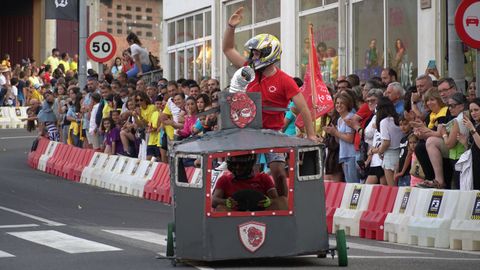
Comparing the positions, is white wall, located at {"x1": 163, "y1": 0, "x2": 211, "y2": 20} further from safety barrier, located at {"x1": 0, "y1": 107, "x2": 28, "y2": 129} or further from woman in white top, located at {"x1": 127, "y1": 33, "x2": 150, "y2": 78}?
safety barrier, located at {"x1": 0, "y1": 107, "x2": 28, "y2": 129}

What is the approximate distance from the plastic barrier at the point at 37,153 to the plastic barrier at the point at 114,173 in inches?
204

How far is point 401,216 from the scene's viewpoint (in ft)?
55.0

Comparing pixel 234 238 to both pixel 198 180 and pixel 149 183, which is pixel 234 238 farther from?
pixel 149 183

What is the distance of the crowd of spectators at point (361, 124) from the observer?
17.2m

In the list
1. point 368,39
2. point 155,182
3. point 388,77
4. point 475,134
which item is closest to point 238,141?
point 475,134

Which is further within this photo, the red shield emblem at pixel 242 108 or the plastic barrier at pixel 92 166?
the plastic barrier at pixel 92 166

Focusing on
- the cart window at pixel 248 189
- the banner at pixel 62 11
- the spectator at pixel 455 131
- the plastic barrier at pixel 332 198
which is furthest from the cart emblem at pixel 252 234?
the banner at pixel 62 11

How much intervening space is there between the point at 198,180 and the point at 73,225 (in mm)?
5240

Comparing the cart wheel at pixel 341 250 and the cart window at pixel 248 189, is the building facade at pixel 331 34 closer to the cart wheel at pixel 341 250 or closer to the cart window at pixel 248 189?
the cart window at pixel 248 189

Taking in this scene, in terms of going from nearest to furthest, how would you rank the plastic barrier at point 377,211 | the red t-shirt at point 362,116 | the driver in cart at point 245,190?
the driver in cart at point 245,190 < the plastic barrier at point 377,211 < the red t-shirt at point 362,116

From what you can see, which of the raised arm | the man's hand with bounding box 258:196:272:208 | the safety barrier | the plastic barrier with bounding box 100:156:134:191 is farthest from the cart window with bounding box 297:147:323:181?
the safety barrier

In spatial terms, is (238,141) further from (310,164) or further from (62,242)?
(62,242)

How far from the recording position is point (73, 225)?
56.8 ft

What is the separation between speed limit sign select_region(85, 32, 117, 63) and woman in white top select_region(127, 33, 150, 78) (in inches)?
129
